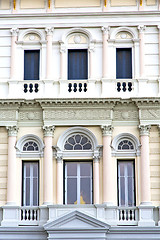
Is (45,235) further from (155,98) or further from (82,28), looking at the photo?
(82,28)

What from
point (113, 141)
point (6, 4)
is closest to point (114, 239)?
point (113, 141)

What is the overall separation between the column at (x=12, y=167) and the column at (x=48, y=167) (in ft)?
4.16

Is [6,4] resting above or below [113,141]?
above

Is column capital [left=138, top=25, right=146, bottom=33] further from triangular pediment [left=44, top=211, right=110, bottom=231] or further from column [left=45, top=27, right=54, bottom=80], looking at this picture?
triangular pediment [left=44, top=211, right=110, bottom=231]

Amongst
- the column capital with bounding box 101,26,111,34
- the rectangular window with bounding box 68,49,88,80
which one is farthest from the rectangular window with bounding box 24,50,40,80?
the column capital with bounding box 101,26,111,34

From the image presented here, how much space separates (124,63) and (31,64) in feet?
13.6

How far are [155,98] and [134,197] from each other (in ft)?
14.1

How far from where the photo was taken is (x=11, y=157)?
27.7 meters

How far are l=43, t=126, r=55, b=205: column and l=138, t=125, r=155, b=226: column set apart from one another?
12.5 feet

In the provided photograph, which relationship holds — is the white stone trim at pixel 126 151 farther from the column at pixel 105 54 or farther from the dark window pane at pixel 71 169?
the column at pixel 105 54

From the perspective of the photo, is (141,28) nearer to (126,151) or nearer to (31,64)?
(31,64)

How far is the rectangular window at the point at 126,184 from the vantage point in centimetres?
2759

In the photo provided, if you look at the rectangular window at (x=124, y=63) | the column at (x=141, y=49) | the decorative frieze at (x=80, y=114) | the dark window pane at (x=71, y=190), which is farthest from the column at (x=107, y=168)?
the column at (x=141, y=49)

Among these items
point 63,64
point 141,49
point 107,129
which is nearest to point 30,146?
point 107,129
